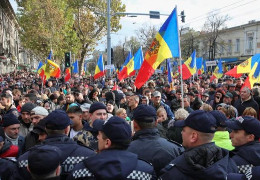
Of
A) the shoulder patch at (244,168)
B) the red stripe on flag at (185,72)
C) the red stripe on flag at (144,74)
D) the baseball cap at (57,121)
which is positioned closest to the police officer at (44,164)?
the baseball cap at (57,121)

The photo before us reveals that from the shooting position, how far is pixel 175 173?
232cm

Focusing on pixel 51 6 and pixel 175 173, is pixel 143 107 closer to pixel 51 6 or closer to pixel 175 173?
pixel 175 173

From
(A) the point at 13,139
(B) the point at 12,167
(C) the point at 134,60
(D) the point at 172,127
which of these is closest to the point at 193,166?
(B) the point at 12,167

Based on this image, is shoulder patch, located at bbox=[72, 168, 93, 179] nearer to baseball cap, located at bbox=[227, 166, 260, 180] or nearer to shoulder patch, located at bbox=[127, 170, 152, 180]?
shoulder patch, located at bbox=[127, 170, 152, 180]

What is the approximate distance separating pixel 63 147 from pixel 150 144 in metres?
0.98

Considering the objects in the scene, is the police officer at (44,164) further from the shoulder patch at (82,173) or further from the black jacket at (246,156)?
the black jacket at (246,156)

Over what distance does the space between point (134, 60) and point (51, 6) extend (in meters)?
23.3

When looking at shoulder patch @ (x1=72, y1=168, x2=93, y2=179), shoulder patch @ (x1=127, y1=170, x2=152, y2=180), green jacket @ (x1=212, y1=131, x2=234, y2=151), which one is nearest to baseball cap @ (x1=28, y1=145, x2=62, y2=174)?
shoulder patch @ (x1=72, y1=168, x2=93, y2=179)

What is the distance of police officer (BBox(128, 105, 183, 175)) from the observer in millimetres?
2994

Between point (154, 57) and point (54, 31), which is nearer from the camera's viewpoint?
point (154, 57)

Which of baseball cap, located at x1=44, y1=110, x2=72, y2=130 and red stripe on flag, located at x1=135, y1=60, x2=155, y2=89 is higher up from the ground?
red stripe on flag, located at x1=135, y1=60, x2=155, y2=89

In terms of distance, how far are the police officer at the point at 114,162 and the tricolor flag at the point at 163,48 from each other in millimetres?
3998

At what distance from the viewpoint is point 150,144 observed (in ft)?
10.1

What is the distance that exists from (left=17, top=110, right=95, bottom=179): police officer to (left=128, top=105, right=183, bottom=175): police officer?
23.0 inches
